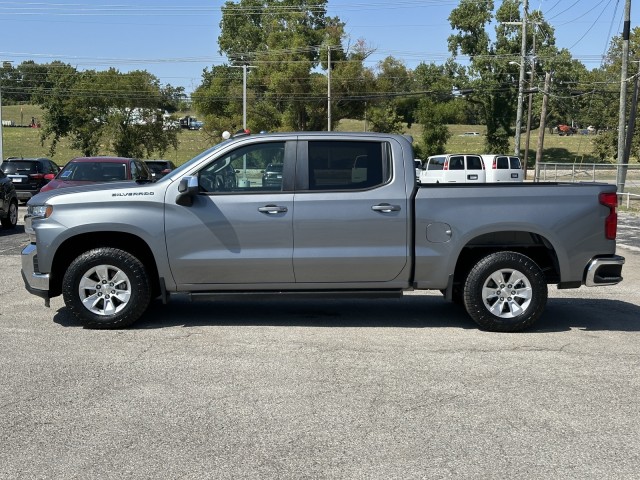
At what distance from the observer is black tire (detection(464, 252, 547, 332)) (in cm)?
785

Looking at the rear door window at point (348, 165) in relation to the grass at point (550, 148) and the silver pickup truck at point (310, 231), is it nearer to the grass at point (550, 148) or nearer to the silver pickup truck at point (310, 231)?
the silver pickup truck at point (310, 231)

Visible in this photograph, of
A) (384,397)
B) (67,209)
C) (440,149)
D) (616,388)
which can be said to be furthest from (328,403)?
(440,149)

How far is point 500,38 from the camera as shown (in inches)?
2928

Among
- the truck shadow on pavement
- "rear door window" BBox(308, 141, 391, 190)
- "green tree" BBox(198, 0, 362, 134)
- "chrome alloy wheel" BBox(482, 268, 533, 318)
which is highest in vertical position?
"green tree" BBox(198, 0, 362, 134)

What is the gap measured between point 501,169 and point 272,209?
101 feet

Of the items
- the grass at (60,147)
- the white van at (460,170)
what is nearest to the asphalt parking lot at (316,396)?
the white van at (460,170)

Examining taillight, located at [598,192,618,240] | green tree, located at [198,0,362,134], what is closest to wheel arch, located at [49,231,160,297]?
taillight, located at [598,192,618,240]

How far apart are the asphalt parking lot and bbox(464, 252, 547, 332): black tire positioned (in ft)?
0.62

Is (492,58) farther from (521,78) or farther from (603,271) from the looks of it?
(603,271)

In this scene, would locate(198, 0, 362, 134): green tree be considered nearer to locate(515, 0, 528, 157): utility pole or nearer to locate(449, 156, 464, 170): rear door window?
locate(515, 0, 528, 157): utility pole

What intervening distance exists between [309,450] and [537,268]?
4018mm

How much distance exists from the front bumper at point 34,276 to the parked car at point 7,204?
1030 cm

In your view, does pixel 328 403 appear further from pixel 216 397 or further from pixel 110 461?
pixel 110 461

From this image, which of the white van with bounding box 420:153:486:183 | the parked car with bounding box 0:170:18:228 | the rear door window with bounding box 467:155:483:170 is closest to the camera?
the parked car with bounding box 0:170:18:228
